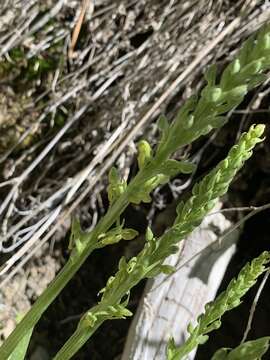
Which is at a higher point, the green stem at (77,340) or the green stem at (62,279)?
the green stem at (62,279)

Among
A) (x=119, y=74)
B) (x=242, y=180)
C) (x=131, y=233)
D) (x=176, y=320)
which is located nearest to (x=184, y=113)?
(x=131, y=233)

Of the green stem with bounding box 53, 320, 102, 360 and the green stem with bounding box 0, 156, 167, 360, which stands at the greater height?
the green stem with bounding box 0, 156, 167, 360

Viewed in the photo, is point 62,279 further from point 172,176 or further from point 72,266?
point 172,176

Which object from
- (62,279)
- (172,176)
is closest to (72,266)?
(62,279)

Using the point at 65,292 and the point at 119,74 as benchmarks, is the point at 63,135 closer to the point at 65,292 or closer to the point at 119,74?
the point at 119,74

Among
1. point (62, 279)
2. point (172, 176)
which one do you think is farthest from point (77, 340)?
point (172, 176)

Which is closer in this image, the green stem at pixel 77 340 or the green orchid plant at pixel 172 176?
the green orchid plant at pixel 172 176

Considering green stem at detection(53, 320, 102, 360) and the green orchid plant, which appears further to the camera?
green stem at detection(53, 320, 102, 360)

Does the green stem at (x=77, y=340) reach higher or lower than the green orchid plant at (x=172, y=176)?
lower

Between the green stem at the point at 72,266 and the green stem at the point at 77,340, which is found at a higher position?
the green stem at the point at 72,266

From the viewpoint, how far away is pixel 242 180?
5.36ft

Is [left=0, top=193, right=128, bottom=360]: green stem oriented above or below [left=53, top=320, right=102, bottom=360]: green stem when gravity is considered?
above

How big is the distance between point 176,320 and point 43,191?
1.28 feet

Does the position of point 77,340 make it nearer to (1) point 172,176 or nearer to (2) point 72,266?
(2) point 72,266
